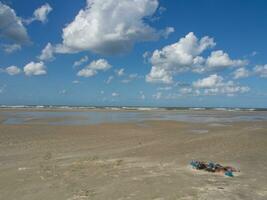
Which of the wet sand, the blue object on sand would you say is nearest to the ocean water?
the wet sand

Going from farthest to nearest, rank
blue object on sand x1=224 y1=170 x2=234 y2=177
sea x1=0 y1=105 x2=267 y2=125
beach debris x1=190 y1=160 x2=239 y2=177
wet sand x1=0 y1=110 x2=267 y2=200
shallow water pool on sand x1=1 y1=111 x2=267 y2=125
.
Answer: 1. sea x1=0 y1=105 x2=267 y2=125
2. shallow water pool on sand x1=1 y1=111 x2=267 y2=125
3. beach debris x1=190 y1=160 x2=239 y2=177
4. blue object on sand x1=224 y1=170 x2=234 y2=177
5. wet sand x1=0 y1=110 x2=267 y2=200

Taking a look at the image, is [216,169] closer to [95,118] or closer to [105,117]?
[95,118]

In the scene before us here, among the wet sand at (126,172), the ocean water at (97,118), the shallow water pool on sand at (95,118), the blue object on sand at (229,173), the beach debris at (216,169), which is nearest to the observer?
the wet sand at (126,172)

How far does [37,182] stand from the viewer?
323 inches

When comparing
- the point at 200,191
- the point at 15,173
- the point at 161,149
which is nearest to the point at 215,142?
the point at 161,149

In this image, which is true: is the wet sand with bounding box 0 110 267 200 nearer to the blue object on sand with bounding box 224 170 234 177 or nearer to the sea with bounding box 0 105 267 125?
the blue object on sand with bounding box 224 170 234 177

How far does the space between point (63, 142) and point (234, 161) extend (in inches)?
396

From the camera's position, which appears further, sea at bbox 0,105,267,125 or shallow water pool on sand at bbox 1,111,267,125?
sea at bbox 0,105,267,125

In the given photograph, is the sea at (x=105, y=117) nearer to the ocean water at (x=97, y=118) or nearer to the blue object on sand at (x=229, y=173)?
the ocean water at (x=97, y=118)

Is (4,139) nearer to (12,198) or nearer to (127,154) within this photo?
(127,154)

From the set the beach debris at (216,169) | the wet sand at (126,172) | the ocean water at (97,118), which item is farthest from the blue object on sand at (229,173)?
the ocean water at (97,118)

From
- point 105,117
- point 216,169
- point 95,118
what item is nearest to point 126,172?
point 216,169

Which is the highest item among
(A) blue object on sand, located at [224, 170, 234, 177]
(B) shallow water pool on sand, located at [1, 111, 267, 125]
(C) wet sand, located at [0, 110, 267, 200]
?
(B) shallow water pool on sand, located at [1, 111, 267, 125]

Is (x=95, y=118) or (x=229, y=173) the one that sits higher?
(x=95, y=118)
